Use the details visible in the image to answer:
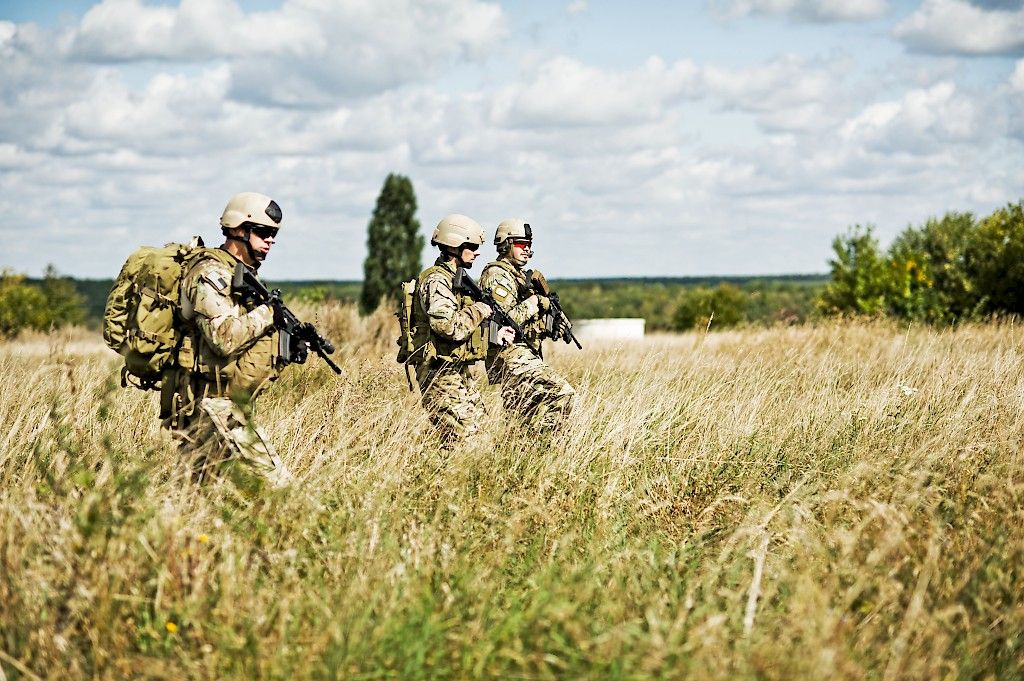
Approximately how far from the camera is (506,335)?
20.4 feet

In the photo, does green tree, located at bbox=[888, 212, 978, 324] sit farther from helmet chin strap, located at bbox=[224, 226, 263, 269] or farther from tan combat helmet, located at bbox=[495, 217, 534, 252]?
helmet chin strap, located at bbox=[224, 226, 263, 269]

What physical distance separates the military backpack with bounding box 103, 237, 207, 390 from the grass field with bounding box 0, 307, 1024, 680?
16cm

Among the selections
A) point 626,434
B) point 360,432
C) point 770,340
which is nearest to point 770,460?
point 626,434

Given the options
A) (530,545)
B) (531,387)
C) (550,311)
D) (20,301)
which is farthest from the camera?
(20,301)

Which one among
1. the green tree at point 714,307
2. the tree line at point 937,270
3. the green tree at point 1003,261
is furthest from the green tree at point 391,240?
the green tree at point 1003,261

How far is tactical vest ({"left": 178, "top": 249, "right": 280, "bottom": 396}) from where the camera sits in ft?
14.5

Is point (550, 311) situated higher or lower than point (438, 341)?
higher

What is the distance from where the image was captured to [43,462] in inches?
152

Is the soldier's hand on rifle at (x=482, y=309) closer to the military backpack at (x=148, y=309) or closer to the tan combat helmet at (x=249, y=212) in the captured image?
the tan combat helmet at (x=249, y=212)

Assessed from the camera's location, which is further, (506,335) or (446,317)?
(506,335)

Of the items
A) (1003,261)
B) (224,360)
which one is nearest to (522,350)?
(224,360)

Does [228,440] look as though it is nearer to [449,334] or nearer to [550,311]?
[449,334]

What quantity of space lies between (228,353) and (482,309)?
185 cm

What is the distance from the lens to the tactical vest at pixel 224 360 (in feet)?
14.5
